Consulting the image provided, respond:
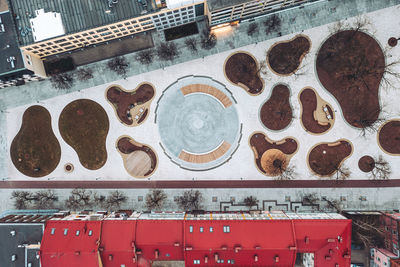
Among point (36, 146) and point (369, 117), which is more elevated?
point (36, 146)

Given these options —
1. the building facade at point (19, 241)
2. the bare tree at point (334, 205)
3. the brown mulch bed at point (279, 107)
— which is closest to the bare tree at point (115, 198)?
the building facade at point (19, 241)

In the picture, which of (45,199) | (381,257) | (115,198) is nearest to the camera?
(381,257)

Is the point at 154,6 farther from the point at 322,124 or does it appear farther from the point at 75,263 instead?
the point at 75,263

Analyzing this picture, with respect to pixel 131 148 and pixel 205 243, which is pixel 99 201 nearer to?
pixel 131 148

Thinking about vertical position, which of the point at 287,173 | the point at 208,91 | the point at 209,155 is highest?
the point at 208,91

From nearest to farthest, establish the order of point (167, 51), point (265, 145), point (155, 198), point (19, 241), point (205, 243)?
point (205, 243) < point (19, 241) < point (167, 51) < point (155, 198) < point (265, 145)

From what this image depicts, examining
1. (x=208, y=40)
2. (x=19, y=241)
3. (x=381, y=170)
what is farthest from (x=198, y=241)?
(x=381, y=170)

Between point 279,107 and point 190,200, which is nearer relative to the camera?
point 279,107

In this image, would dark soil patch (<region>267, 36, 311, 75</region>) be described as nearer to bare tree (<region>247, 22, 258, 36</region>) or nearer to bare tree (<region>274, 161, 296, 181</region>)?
bare tree (<region>247, 22, 258, 36</region>)
